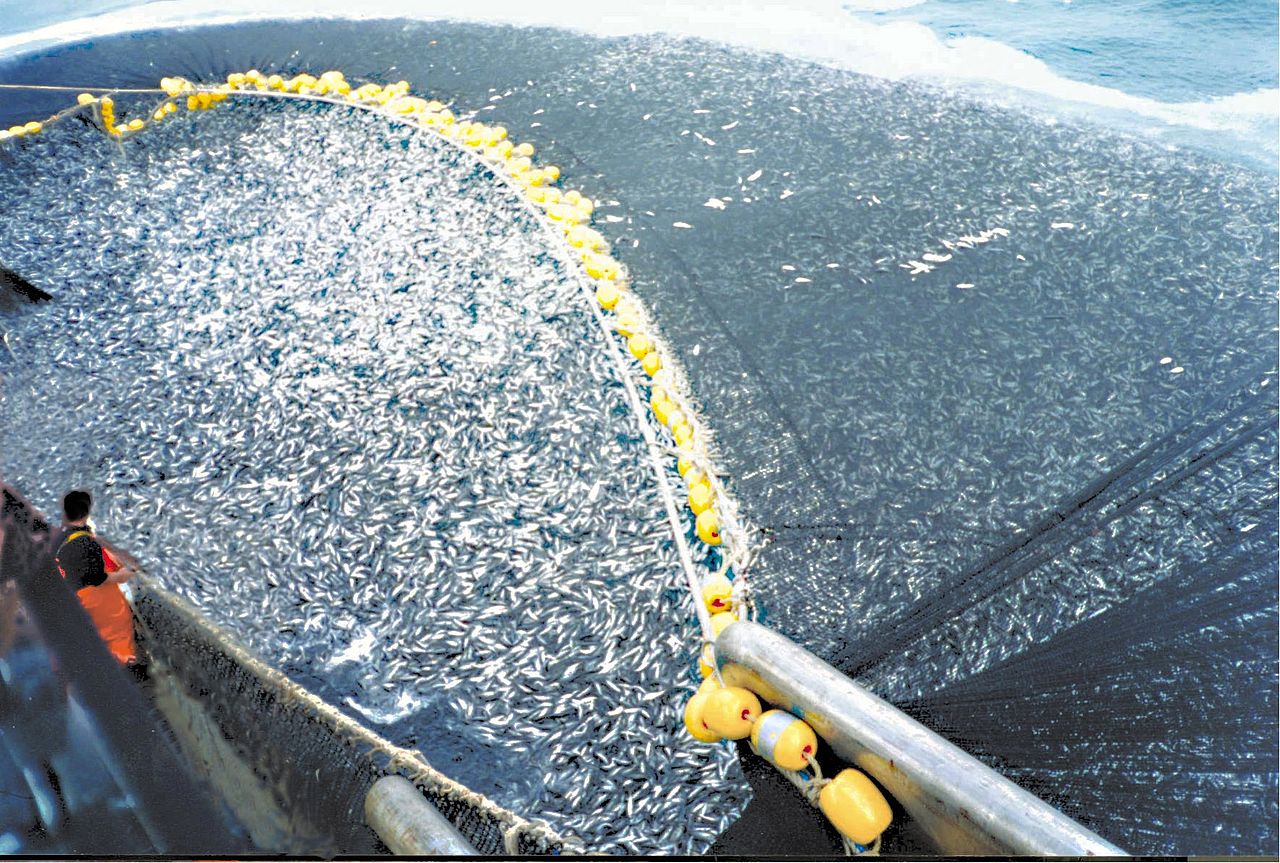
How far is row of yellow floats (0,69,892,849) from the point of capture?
2.20 m

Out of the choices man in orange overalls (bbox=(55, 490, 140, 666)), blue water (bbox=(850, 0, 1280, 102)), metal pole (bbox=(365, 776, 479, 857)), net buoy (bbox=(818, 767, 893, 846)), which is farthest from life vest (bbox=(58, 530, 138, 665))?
blue water (bbox=(850, 0, 1280, 102))

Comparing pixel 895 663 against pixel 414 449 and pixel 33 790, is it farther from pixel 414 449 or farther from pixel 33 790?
pixel 33 790

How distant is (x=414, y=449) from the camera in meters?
3.46

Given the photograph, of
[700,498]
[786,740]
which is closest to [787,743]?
[786,740]

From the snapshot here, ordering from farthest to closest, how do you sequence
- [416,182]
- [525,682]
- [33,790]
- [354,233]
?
1. [416,182]
2. [354,233]
3. [525,682]
4. [33,790]

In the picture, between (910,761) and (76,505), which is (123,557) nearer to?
(76,505)

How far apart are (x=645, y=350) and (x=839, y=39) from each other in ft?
13.3

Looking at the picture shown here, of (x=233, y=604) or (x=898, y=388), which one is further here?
(x=898, y=388)

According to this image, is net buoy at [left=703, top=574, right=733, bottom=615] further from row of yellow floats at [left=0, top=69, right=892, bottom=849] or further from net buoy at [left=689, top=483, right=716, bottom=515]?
net buoy at [left=689, top=483, right=716, bottom=515]

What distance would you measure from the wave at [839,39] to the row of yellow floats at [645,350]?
1573 mm

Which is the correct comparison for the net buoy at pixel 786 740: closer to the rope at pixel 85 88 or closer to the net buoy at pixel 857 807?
the net buoy at pixel 857 807

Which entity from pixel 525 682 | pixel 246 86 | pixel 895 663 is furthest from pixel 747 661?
pixel 246 86

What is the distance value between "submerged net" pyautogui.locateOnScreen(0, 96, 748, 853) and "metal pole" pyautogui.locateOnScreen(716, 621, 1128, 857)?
0.85 ft

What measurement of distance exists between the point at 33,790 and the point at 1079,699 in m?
Result: 2.76
